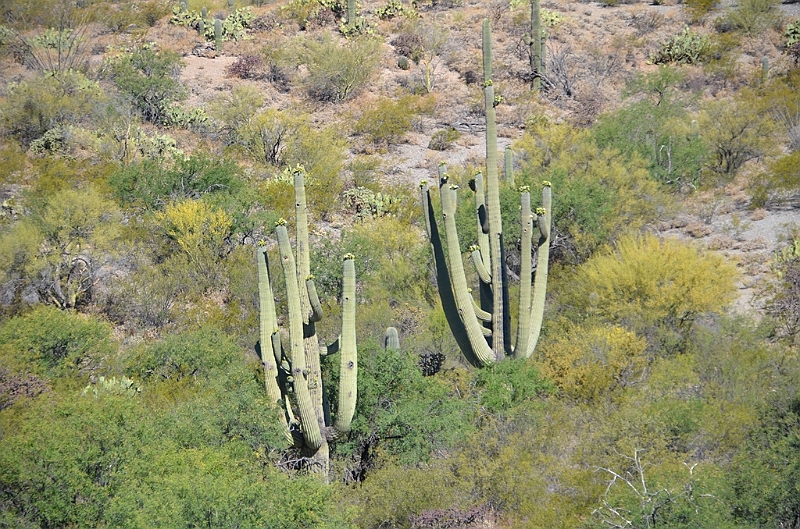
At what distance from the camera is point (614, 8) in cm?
4288

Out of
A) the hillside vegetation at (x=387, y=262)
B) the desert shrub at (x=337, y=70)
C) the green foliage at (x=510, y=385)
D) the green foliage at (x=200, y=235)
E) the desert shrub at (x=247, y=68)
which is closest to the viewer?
the hillside vegetation at (x=387, y=262)

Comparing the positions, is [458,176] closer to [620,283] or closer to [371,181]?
[371,181]

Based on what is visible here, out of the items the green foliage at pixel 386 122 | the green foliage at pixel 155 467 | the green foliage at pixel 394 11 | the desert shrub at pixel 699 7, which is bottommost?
the green foliage at pixel 386 122

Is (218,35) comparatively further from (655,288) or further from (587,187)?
(655,288)

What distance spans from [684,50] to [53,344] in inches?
1092

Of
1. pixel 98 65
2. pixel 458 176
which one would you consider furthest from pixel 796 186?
pixel 98 65

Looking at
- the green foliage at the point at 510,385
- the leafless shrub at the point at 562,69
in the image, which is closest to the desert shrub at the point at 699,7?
the leafless shrub at the point at 562,69

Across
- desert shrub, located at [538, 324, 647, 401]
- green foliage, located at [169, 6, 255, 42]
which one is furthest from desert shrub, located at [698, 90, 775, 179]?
green foliage, located at [169, 6, 255, 42]

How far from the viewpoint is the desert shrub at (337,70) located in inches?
1438

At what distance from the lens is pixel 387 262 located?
72.8ft

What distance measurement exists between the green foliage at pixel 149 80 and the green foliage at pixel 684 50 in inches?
709

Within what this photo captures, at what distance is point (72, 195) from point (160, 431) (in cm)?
1182

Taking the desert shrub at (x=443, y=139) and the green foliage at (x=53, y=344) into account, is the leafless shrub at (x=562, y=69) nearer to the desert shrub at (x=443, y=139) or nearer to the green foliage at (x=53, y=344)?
the desert shrub at (x=443, y=139)

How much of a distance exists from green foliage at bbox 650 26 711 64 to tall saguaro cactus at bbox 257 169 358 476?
88.7 feet
